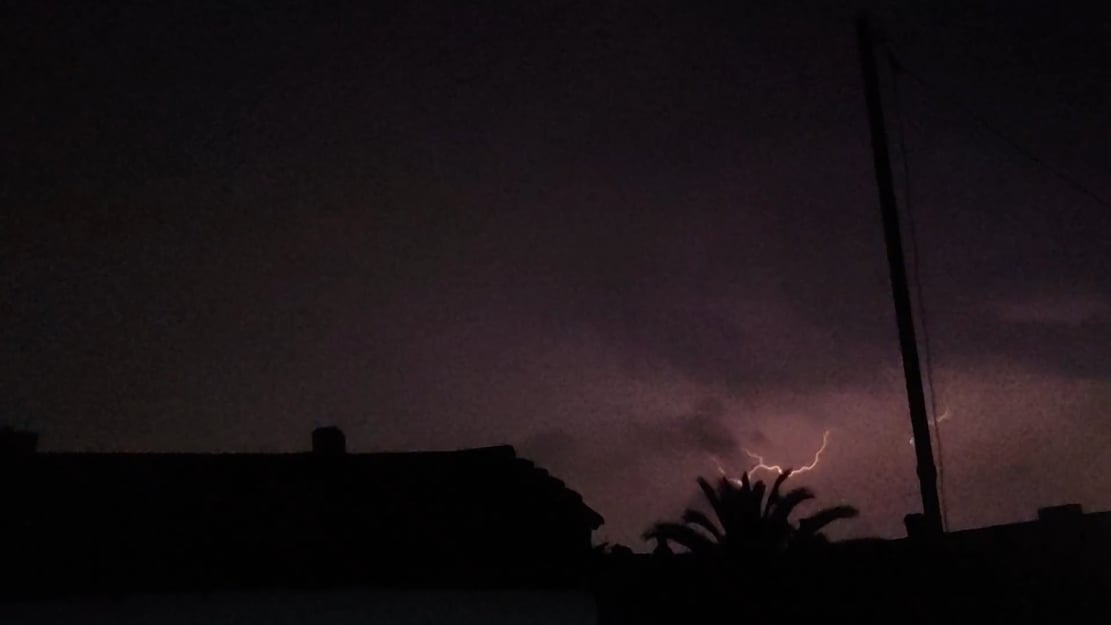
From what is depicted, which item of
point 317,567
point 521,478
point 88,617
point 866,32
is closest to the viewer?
point 88,617

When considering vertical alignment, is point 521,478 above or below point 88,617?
above

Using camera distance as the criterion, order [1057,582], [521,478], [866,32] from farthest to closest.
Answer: [866,32], [1057,582], [521,478]

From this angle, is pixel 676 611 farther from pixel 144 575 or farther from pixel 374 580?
pixel 144 575

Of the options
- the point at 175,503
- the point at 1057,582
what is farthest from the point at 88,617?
the point at 1057,582

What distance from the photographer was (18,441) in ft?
46.9

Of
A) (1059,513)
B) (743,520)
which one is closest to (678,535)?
(743,520)

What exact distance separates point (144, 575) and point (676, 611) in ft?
22.6

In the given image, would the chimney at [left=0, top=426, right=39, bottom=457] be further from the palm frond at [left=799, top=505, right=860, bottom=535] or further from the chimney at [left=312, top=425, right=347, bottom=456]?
the palm frond at [left=799, top=505, right=860, bottom=535]

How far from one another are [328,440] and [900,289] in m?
8.57

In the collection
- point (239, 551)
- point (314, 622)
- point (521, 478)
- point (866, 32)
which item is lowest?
point (314, 622)

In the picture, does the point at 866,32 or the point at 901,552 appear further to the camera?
the point at 866,32

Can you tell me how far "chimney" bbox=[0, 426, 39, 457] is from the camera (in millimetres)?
14078

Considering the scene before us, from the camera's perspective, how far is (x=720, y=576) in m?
14.7

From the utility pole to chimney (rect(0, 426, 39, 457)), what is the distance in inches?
464
